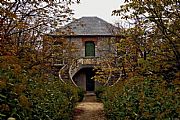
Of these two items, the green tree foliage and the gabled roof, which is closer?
the green tree foliage

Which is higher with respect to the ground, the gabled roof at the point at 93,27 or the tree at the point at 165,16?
the gabled roof at the point at 93,27

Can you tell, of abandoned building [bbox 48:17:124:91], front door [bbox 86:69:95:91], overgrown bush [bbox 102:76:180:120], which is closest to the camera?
overgrown bush [bbox 102:76:180:120]

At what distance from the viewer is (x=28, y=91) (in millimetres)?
6996

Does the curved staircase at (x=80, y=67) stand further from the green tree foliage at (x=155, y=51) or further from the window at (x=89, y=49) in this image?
the green tree foliage at (x=155, y=51)

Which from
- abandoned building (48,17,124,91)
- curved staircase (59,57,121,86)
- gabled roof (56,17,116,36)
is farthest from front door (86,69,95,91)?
gabled roof (56,17,116,36)

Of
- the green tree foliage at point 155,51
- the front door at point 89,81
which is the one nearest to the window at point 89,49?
the front door at point 89,81

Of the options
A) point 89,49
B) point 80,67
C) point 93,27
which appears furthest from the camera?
point 93,27

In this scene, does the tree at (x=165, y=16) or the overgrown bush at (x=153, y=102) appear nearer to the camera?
the overgrown bush at (x=153, y=102)

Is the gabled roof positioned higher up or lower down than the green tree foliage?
higher up

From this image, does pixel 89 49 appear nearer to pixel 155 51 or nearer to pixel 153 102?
pixel 155 51

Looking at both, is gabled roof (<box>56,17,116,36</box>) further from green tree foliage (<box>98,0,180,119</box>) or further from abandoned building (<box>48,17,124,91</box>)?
green tree foliage (<box>98,0,180,119</box>)

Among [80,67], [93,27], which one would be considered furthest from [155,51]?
[93,27]

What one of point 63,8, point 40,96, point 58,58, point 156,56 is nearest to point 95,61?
point 58,58

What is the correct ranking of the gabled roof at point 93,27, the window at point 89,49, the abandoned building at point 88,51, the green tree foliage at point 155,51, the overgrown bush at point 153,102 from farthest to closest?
1. the window at point 89,49
2. the gabled roof at point 93,27
3. the abandoned building at point 88,51
4. the green tree foliage at point 155,51
5. the overgrown bush at point 153,102
